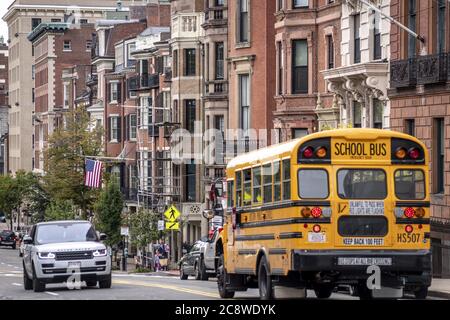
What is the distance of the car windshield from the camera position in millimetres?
33625

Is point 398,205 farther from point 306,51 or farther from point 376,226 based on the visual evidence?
point 306,51

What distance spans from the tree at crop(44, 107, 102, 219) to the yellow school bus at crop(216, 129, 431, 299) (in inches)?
2665

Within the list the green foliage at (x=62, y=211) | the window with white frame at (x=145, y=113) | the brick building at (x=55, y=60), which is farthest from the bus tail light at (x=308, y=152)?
the brick building at (x=55, y=60)

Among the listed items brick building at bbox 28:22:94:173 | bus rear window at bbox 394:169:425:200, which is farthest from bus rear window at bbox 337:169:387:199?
brick building at bbox 28:22:94:173

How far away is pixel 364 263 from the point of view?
79.3ft

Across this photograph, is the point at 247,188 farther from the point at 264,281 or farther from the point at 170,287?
the point at 170,287

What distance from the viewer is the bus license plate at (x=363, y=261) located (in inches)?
949

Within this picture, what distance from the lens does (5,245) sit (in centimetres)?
11638

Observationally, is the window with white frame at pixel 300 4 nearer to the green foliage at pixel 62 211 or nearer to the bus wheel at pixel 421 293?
the bus wheel at pixel 421 293

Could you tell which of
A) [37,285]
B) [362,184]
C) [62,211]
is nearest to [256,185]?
[362,184]

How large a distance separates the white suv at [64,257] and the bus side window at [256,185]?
700 centimetres

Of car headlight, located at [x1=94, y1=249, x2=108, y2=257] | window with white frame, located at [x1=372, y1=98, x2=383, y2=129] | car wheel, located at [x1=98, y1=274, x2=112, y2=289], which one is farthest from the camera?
window with white frame, located at [x1=372, y1=98, x2=383, y2=129]

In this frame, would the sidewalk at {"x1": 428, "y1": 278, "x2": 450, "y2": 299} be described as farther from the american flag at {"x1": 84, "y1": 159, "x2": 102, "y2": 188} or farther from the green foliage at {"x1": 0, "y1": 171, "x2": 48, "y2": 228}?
the green foliage at {"x1": 0, "y1": 171, "x2": 48, "y2": 228}

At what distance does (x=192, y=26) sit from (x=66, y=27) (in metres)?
62.7
